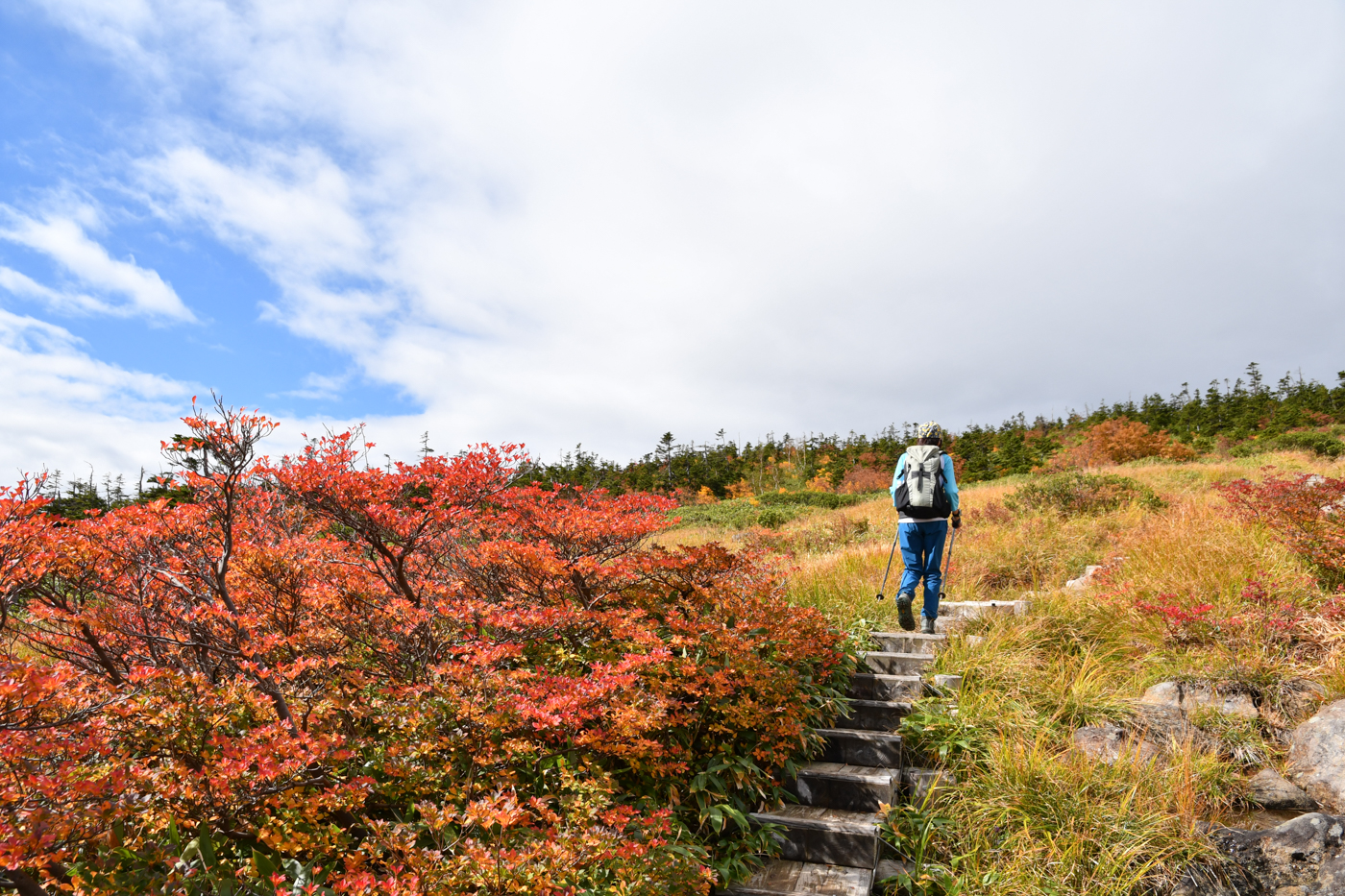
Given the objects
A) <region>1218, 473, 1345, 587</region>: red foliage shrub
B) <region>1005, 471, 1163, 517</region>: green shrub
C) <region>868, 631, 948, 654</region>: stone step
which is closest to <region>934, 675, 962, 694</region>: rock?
<region>868, 631, 948, 654</region>: stone step

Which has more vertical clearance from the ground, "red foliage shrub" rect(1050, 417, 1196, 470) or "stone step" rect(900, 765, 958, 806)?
"red foliage shrub" rect(1050, 417, 1196, 470)

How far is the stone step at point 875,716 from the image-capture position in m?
4.88

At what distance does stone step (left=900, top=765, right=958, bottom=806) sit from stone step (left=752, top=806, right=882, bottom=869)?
504 mm

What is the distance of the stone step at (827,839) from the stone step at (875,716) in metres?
1.07

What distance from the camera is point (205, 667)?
3.51 m

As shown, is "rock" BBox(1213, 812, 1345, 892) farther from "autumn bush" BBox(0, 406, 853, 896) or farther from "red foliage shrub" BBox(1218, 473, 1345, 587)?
"red foliage shrub" BBox(1218, 473, 1345, 587)

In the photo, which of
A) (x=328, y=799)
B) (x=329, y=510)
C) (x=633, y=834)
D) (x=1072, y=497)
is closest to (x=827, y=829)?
(x=633, y=834)

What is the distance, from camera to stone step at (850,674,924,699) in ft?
17.1

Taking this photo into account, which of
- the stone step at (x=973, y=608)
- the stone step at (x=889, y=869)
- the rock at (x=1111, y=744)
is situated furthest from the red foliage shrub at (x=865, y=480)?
the stone step at (x=889, y=869)

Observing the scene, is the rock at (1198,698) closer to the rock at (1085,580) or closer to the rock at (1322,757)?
the rock at (1322,757)

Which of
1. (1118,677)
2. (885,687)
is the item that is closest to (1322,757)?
(1118,677)

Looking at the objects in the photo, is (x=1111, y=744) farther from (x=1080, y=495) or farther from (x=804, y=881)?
(x=1080, y=495)

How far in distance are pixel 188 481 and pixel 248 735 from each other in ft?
4.39

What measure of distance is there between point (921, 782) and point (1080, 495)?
821 cm
